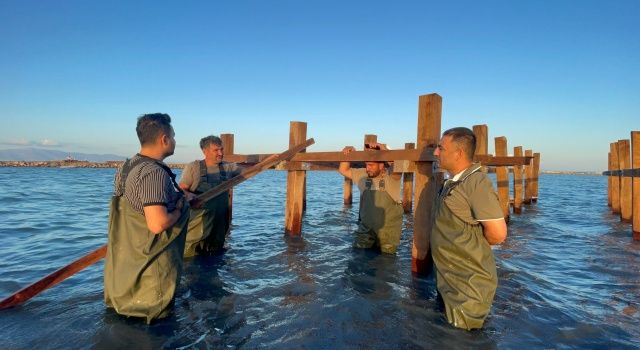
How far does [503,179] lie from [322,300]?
1099 centimetres

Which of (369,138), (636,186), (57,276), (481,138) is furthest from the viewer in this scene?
(369,138)

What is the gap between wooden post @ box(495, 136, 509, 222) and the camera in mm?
13387

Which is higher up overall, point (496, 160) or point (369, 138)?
point (369, 138)

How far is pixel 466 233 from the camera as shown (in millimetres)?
4020

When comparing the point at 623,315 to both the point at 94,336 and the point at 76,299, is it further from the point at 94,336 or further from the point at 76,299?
the point at 76,299

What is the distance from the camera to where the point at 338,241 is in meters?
9.49

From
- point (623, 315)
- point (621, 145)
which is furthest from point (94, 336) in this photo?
point (621, 145)

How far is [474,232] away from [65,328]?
16.0ft

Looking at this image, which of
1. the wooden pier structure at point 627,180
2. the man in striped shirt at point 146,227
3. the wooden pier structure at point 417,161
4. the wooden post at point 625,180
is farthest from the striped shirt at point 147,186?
the wooden post at point 625,180

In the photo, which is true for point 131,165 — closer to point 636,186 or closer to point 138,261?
point 138,261

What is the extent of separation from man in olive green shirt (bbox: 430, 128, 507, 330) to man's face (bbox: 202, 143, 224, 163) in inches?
172

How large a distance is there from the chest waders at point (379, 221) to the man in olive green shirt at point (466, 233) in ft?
10.2

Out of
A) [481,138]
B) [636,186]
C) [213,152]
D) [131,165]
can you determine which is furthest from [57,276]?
[636,186]

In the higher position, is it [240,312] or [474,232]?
[474,232]
